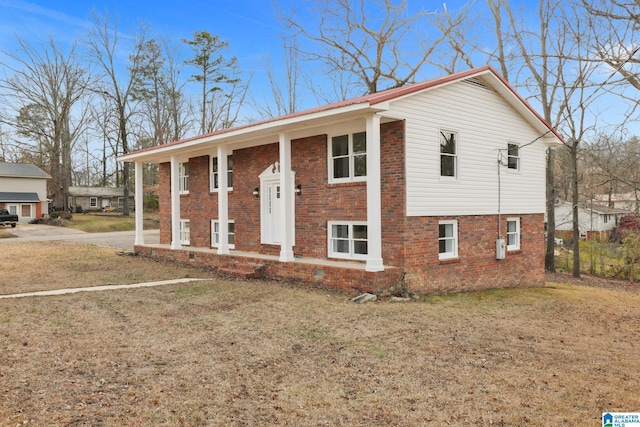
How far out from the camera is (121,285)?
35.6 ft

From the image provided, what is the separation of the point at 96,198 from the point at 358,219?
51.3 m

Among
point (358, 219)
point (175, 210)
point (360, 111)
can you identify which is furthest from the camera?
point (175, 210)

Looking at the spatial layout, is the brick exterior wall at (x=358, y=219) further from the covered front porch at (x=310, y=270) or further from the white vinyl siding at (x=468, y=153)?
the white vinyl siding at (x=468, y=153)

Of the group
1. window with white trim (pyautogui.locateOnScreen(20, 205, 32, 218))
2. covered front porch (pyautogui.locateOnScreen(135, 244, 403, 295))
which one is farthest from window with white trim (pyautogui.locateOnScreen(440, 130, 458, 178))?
window with white trim (pyautogui.locateOnScreen(20, 205, 32, 218))

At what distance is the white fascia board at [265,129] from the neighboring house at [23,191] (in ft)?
93.3

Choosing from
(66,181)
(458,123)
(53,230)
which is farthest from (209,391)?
(66,181)

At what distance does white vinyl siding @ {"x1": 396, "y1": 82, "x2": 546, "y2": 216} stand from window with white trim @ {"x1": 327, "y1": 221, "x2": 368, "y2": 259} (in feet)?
5.28

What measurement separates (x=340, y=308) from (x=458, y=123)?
19.8ft

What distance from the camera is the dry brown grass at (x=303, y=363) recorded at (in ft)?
13.3

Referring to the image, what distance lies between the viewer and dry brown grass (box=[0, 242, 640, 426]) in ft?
13.3

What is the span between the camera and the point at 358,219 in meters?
11.2

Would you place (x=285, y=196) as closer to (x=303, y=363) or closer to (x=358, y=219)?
(x=358, y=219)

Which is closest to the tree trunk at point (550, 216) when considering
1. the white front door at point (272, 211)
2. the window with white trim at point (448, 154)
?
the window with white trim at point (448, 154)

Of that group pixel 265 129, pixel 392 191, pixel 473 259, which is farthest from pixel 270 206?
pixel 473 259
